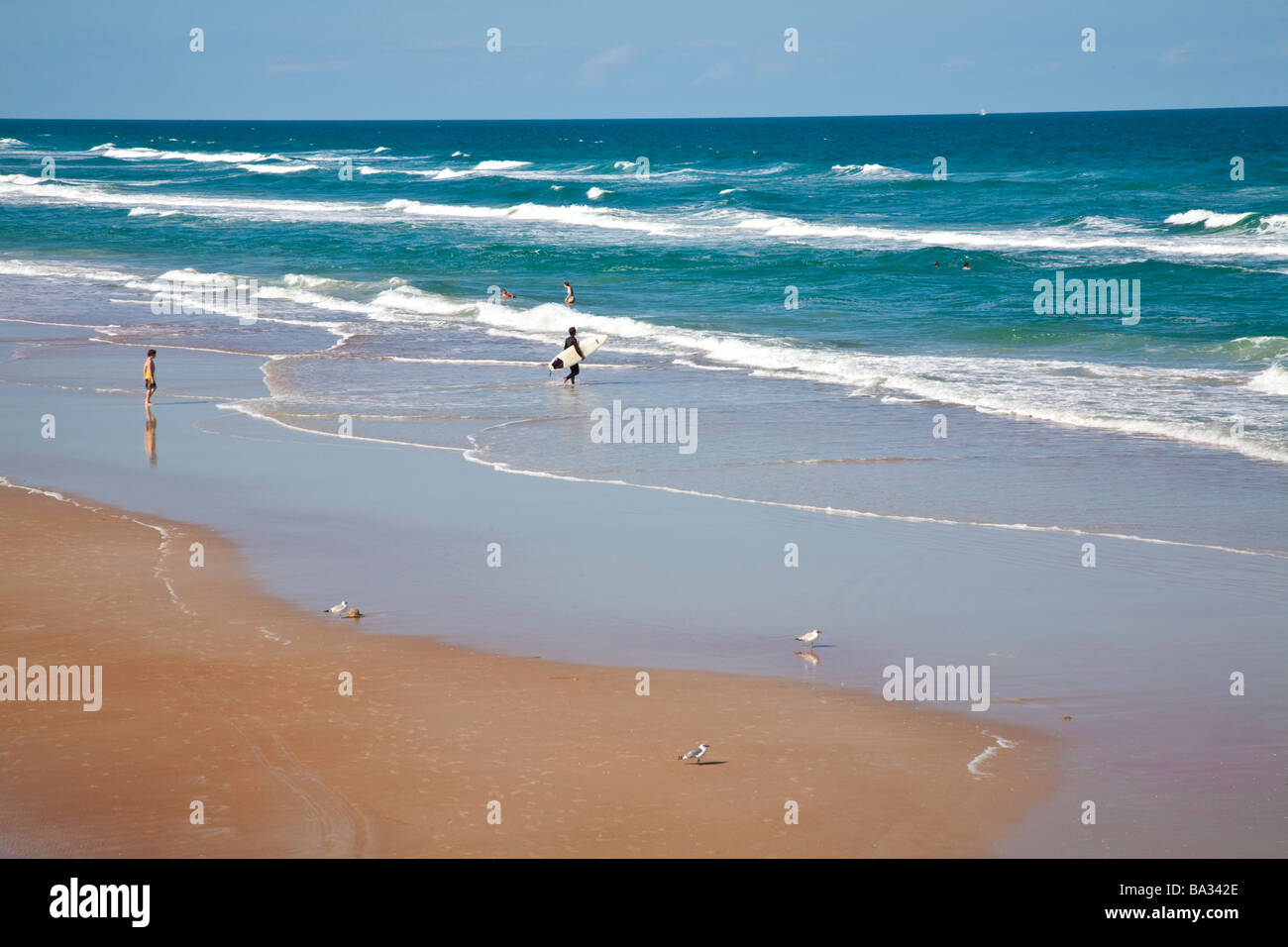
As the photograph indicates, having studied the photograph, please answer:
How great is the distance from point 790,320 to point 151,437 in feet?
48.2

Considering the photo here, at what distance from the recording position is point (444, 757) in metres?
7.17

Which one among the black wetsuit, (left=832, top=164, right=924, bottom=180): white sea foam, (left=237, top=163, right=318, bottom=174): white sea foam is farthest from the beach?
(left=237, top=163, right=318, bottom=174): white sea foam

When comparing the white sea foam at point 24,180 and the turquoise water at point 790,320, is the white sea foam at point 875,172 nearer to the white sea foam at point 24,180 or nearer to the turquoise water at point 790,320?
the turquoise water at point 790,320

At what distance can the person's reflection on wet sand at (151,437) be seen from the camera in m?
14.4

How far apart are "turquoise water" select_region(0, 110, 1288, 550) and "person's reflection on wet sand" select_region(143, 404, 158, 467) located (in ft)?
4.87

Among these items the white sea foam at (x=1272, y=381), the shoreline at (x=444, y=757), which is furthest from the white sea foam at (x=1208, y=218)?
the shoreline at (x=444, y=757)

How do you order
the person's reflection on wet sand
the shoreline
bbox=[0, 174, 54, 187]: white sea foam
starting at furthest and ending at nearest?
→ 1. bbox=[0, 174, 54, 187]: white sea foam
2. the person's reflection on wet sand
3. the shoreline

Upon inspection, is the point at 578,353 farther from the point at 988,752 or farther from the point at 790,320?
the point at 988,752

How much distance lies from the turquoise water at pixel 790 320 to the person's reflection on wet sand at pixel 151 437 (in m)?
1.48

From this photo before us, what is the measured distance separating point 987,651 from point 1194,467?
21.0 ft

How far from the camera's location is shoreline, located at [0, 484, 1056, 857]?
249 inches

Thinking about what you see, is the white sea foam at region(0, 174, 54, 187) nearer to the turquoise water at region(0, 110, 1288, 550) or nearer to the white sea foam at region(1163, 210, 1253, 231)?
the turquoise water at region(0, 110, 1288, 550)

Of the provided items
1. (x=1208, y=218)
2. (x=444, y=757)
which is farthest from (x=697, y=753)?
(x=1208, y=218)
